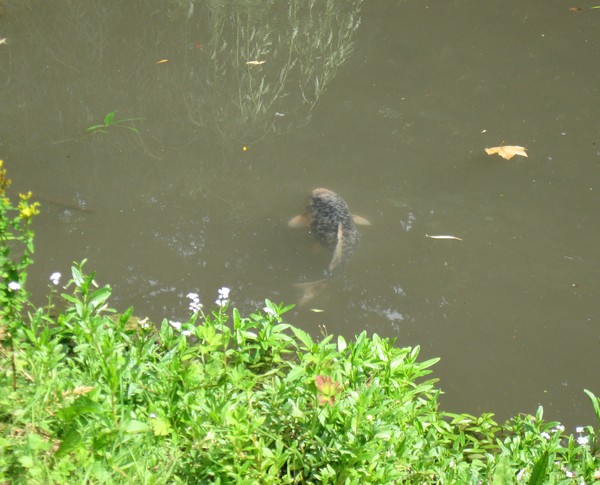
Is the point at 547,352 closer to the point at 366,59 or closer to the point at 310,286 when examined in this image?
the point at 310,286

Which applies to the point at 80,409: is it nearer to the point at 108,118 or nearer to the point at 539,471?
the point at 539,471

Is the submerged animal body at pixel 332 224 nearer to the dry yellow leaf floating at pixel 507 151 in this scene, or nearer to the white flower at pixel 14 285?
the dry yellow leaf floating at pixel 507 151

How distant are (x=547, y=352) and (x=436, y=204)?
4.99 feet

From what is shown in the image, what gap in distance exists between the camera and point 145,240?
4723 mm

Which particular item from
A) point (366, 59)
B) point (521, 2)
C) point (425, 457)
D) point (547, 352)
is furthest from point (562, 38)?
point (425, 457)

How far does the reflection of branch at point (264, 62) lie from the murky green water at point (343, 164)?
3 centimetres

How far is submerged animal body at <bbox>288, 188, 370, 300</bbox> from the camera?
489cm

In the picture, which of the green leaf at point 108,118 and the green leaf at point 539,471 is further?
the green leaf at point 108,118

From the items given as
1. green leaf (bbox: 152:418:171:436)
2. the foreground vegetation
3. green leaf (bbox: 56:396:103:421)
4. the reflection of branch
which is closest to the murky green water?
the reflection of branch

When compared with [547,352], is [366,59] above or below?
above

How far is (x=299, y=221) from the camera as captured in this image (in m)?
5.12

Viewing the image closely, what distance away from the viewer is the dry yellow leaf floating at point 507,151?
581cm

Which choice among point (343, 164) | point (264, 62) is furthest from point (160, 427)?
point (264, 62)

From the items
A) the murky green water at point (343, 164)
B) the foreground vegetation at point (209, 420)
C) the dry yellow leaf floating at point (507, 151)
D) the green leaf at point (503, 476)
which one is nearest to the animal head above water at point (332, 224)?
the murky green water at point (343, 164)
